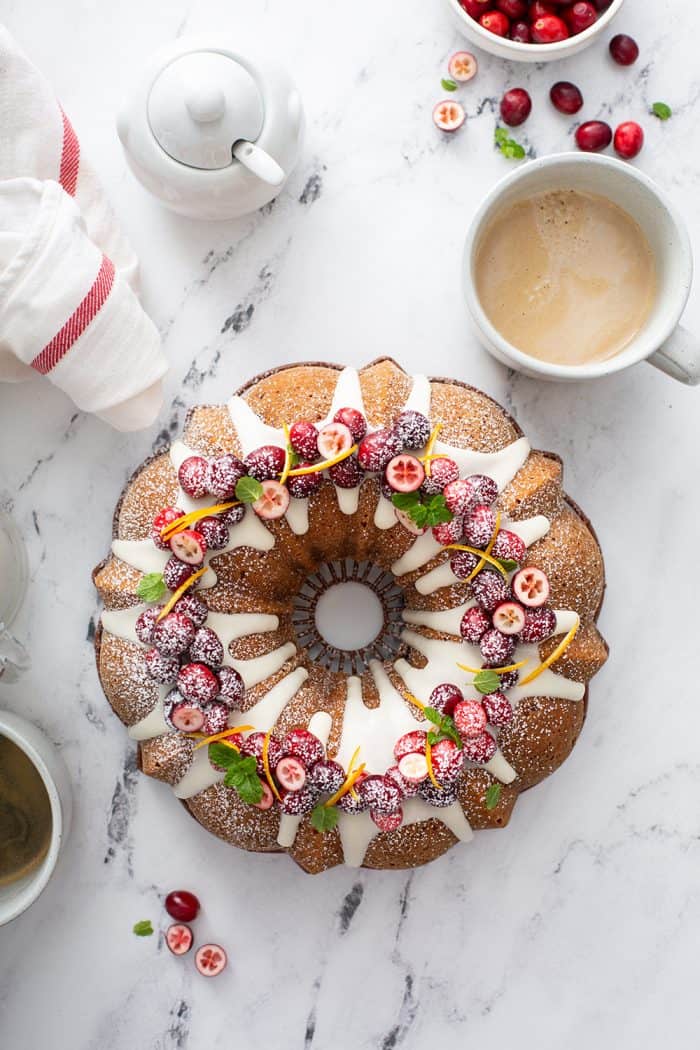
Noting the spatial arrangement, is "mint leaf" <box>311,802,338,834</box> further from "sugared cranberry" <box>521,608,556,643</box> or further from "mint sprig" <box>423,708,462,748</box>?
"sugared cranberry" <box>521,608,556,643</box>

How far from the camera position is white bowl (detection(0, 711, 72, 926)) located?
5.86ft

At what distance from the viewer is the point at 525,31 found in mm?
1924

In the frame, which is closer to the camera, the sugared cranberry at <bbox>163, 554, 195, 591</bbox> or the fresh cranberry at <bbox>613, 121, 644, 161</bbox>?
the sugared cranberry at <bbox>163, 554, 195, 591</bbox>

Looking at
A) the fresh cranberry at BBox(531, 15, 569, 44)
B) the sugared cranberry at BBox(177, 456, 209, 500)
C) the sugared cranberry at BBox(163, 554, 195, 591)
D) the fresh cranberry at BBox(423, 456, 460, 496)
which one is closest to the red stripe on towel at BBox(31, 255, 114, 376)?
the sugared cranberry at BBox(177, 456, 209, 500)

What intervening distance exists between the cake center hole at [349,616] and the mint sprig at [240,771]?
0.39m

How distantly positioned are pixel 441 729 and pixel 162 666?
1.57 ft

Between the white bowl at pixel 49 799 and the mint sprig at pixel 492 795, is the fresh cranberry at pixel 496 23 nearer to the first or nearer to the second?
the mint sprig at pixel 492 795

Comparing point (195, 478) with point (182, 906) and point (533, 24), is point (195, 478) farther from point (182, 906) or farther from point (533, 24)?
point (533, 24)

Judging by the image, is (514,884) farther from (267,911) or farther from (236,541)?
(236,541)

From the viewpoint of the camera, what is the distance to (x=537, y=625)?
1667 mm

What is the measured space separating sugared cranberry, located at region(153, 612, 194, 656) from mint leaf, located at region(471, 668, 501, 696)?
1.59 ft


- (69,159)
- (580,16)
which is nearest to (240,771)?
(69,159)

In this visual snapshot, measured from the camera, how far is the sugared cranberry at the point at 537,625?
1.67 meters

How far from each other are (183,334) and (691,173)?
3.48 ft
